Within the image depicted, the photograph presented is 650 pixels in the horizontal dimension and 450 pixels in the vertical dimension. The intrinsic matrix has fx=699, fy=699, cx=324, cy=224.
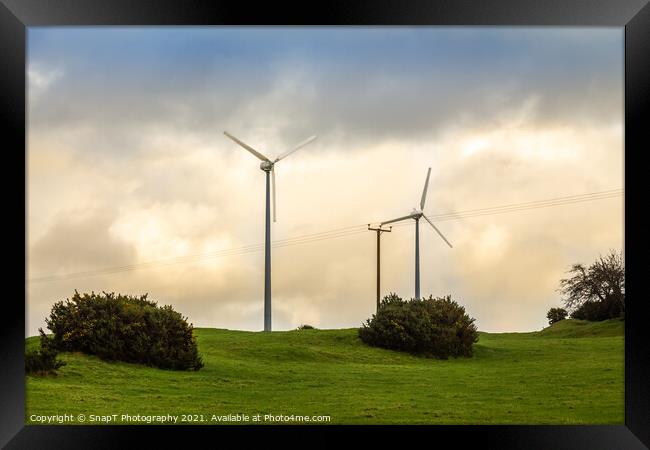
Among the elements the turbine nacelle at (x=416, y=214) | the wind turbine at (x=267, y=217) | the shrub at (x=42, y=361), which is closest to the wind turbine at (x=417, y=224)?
the turbine nacelle at (x=416, y=214)

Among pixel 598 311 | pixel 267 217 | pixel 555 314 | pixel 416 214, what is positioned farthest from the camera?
pixel 555 314

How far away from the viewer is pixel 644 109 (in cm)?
624

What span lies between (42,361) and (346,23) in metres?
7.84

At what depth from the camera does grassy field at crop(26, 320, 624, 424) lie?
10.3 m

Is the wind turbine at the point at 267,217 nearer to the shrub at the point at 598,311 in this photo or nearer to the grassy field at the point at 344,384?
the grassy field at the point at 344,384

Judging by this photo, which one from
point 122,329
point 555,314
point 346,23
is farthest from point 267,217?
point 555,314

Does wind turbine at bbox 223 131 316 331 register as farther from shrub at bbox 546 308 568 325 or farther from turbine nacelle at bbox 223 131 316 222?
shrub at bbox 546 308 568 325

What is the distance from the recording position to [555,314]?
22375 millimetres

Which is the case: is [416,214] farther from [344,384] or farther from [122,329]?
[122,329]

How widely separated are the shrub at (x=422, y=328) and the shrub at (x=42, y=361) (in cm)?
782

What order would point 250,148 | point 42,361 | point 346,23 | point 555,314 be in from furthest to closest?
point 555,314, point 250,148, point 42,361, point 346,23

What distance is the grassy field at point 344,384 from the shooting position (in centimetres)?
1032

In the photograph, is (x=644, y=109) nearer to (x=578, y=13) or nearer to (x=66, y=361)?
(x=578, y=13)

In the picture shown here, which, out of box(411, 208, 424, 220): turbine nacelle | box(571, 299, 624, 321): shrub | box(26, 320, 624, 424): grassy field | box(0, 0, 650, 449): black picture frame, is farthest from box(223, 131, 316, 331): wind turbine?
box(571, 299, 624, 321): shrub
